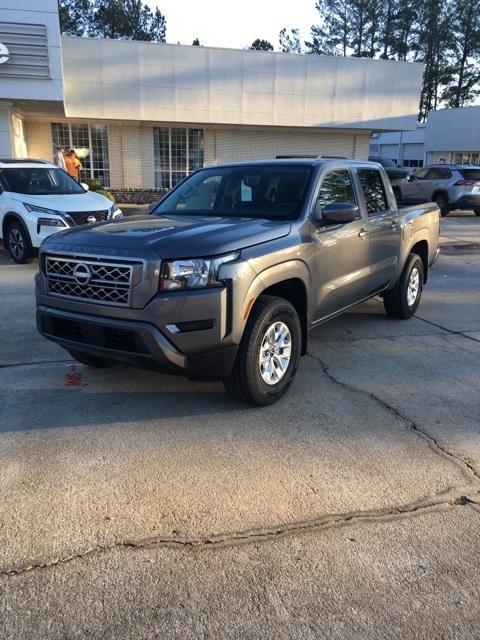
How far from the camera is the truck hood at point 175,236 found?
12.3 feet

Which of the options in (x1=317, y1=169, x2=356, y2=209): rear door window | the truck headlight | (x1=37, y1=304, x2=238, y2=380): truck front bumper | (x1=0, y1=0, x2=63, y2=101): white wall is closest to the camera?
(x1=37, y1=304, x2=238, y2=380): truck front bumper

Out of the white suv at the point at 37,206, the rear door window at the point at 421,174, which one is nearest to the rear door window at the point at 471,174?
the rear door window at the point at 421,174

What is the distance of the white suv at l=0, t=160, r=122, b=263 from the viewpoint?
9.82 meters

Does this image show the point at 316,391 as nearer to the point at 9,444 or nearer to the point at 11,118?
the point at 9,444

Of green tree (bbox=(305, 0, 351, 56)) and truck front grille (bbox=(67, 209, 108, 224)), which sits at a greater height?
green tree (bbox=(305, 0, 351, 56))

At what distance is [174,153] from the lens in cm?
2409

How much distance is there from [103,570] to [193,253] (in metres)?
1.96

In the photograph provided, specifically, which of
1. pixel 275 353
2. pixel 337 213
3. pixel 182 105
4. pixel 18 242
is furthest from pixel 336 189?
pixel 182 105

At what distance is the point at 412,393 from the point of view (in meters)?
4.68

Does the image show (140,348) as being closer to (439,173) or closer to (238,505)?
(238,505)

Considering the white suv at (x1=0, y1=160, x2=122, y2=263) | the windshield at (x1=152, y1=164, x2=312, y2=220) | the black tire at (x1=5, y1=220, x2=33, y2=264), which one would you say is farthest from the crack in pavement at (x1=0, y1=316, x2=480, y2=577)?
the black tire at (x1=5, y1=220, x2=33, y2=264)

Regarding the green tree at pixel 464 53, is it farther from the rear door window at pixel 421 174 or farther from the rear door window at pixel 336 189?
the rear door window at pixel 336 189

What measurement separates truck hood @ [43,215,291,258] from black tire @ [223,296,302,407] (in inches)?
19.6

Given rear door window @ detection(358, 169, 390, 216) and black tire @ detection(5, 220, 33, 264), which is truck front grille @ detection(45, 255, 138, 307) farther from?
black tire @ detection(5, 220, 33, 264)
